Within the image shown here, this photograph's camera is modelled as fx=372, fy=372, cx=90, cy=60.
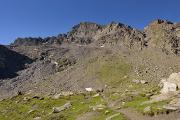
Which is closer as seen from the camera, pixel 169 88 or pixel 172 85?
pixel 172 85

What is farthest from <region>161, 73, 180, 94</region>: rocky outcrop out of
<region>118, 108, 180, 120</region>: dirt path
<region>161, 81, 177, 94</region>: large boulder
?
<region>118, 108, 180, 120</region>: dirt path

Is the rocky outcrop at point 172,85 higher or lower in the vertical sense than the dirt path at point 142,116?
higher

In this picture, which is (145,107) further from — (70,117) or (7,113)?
(7,113)

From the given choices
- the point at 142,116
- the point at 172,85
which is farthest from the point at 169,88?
the point at 142,116

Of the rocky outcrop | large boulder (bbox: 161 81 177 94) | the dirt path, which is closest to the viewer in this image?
the dirt path

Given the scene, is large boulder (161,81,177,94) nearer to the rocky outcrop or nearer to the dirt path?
the rocky outcrop

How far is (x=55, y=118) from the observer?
72.4 m

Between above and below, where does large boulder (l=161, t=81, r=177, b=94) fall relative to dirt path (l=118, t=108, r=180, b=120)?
above

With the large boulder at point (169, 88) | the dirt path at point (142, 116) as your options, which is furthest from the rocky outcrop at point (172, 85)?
the dirt path at point (142, 116)

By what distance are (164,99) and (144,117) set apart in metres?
12.4

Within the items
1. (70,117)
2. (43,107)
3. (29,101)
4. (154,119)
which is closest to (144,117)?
(154,119)

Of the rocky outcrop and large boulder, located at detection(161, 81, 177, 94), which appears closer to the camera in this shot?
large boulder, located at detection(161, 81, 177, 94)

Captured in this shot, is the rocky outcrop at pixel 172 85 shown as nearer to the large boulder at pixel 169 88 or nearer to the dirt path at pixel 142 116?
the large boulder at pixel 169 88

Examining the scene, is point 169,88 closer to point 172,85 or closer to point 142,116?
point 172,85
